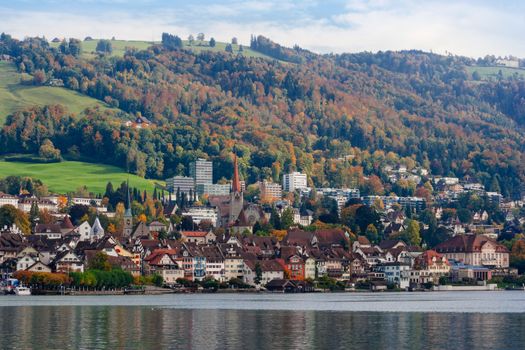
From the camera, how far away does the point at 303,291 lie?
12975 cm

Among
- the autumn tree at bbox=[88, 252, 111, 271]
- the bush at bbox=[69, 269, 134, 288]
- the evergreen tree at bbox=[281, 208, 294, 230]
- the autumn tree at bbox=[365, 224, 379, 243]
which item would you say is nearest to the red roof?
the evergreen tree at bbox=[281, 208, 294, 230]

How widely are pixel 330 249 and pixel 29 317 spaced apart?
271 ft

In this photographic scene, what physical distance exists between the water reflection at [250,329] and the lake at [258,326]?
Result: 4 centimetres

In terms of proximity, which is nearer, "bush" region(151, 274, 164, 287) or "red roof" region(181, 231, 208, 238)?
"bush" region(151, 274, 164, 287)

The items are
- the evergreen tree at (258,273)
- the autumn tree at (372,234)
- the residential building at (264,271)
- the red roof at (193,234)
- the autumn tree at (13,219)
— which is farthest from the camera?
the autumn tree at (372,234)

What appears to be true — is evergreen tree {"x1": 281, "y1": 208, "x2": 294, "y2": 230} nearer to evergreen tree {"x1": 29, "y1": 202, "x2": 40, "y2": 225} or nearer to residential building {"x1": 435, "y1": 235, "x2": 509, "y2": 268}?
residential building {"x1": 435, "y1": 235, "x2": 509, "y2": 268}

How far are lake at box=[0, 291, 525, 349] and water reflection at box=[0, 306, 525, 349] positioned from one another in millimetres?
40

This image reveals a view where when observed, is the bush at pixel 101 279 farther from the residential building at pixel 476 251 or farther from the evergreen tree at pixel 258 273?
the residential building at pixel 476 251

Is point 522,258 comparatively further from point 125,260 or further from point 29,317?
point 29,317

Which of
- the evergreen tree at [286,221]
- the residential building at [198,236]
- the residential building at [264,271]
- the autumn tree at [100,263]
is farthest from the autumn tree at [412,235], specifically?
the autumn tree at [100,263]

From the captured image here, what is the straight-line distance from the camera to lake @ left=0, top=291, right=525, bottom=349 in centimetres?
5566

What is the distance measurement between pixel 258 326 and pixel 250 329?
219 centimetres

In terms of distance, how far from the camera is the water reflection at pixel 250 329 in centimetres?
5541

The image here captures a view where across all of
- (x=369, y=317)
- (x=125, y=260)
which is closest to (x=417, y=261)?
(x=125, y=260)
